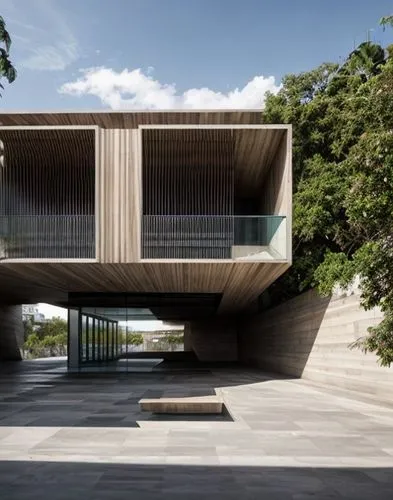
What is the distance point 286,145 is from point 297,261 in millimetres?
5041

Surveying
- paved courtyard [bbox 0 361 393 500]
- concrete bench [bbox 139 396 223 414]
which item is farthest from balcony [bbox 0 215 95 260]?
concrete bench [bbox 139 396 223 414]

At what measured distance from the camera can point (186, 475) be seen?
634cm

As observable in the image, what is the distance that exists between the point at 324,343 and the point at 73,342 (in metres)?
14.0

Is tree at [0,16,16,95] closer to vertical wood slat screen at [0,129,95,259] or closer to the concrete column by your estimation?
vertical wood slat screen at [0,129,95,259]

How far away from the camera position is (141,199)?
53.6 feet

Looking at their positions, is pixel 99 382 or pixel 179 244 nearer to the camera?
pixel 179 244

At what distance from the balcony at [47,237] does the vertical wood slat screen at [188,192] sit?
1.72 meters

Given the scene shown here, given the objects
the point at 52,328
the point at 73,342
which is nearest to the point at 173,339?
the point at 73,342

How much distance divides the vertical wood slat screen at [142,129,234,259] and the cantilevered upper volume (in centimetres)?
3

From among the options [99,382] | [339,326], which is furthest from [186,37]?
[99,382]

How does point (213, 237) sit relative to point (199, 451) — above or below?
above

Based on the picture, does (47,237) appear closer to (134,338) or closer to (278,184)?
(278,184)

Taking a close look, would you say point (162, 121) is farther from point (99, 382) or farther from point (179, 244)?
point (99, 382)

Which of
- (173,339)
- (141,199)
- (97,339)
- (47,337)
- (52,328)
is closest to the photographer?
(141,199)
